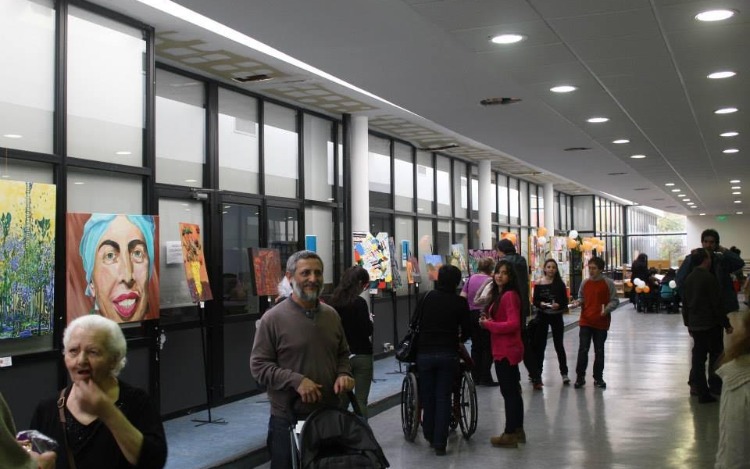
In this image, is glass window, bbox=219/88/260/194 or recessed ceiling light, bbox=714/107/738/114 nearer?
recessed ceiling light, bbox=714/107/738/114

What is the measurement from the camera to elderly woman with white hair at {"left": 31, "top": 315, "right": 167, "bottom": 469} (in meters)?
2.64

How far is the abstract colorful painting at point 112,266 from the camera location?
7.03 m

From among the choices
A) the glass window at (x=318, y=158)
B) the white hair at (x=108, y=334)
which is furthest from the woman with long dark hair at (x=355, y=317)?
the glass window at (x=318, y=158)

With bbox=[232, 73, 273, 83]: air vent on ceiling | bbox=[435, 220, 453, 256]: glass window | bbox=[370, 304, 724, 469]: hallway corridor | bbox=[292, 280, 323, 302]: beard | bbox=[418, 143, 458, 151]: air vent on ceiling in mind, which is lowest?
bbox=[370, 304, 724, 469]: hallway corridor

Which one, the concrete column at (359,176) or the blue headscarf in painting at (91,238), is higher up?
the concrete column at (359,176)

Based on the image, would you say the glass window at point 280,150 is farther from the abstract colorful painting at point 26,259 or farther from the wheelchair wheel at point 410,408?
the abstract colorful painting at point 26,259

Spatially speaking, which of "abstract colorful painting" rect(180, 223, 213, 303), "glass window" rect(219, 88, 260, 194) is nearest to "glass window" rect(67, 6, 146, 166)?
"abstract colorful painting" rect(180, 223, 213, 303)

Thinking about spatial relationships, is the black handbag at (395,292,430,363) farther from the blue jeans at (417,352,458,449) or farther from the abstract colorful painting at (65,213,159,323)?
the abstract colorful painting at (65,213,159,323)

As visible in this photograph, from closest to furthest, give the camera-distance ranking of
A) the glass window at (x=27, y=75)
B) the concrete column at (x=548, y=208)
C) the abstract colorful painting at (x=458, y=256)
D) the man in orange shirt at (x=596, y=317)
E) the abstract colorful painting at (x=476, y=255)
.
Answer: the glass window at (x=27, y=75)
the man in orange shirt at (x=596, y=317)
the abstract colorful painting at (x=458, y=256)
the abstract colorful painting at (x=476, y=255)
the concrete column at (x=548, y=208)

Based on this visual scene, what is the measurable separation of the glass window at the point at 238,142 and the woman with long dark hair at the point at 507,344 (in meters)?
3.96

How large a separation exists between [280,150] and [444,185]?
7103 millimetres

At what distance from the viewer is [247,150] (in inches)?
422

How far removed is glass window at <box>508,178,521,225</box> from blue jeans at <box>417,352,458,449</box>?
52.8ft

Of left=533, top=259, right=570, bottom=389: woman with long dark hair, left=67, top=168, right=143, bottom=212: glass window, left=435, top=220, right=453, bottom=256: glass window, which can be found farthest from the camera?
left=435, top=220, right=453, bottom=256: glass window
